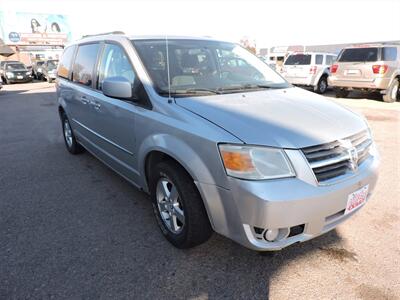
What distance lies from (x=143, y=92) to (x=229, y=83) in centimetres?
88

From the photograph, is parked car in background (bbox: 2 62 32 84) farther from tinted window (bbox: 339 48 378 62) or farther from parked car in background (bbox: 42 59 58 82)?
tinted window (bbox: 339 48 378 62)

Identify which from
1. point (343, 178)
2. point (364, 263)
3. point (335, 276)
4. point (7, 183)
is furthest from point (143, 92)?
point (7, 183)

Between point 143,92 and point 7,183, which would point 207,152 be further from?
point 7,183

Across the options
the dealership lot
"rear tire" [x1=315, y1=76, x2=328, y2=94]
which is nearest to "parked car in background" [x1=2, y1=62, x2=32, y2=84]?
"rear tire" [x1=315, y1=76, x2=328, y2=94]

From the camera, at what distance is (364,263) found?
2.58 meters

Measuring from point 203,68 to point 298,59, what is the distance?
1173 cm

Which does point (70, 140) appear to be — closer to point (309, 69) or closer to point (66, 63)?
point (66, 63)

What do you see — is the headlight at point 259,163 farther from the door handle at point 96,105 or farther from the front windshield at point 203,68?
the door handle at point 96,105

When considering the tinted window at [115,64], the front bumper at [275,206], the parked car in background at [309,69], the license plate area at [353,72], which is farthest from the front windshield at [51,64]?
the front bumper at [275,206]

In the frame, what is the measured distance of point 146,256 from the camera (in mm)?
2697

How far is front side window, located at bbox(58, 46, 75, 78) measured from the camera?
498 cm

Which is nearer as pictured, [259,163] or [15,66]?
[259,163]

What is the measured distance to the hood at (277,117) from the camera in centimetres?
215

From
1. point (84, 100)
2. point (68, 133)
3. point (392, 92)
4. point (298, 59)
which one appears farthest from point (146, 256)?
point (298, 59)
